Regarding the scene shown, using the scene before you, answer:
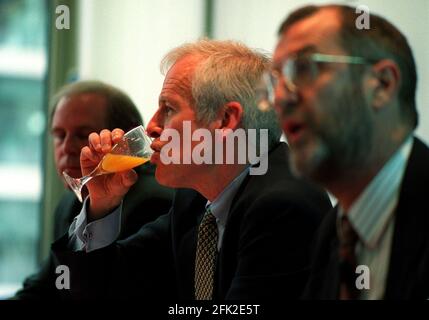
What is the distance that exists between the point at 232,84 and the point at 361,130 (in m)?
0.53

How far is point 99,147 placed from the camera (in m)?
1.67

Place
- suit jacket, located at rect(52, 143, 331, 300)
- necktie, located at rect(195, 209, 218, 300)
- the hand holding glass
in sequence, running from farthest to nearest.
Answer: the hand holding glass → necktie, located at rect(195, 209, 218, 300) → suit jacket, located at rect(52, 143, 331, 300)

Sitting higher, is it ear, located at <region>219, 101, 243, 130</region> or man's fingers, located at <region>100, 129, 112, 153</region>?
ear, located at <region>219, 101, 243, 130</region>

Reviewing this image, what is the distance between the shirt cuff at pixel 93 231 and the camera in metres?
1.66

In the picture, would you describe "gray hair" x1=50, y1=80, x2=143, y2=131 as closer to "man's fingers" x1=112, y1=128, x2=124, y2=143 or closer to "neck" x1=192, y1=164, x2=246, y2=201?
"man's fingers" x1=112, y1=128, x2=124, y2=143

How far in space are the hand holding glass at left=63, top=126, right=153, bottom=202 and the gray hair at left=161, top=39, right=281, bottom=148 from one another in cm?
15

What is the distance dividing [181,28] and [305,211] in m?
1.00

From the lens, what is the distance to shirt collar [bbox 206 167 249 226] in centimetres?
156

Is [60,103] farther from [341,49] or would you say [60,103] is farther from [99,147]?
[341,49]

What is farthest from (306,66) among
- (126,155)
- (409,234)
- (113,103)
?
(113,103)

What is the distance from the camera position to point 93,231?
168 centimetres

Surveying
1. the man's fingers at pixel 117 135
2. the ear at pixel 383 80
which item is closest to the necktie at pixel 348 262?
the ear at pixel 383 80

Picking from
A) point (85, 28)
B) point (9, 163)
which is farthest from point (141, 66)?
point (9, 163)

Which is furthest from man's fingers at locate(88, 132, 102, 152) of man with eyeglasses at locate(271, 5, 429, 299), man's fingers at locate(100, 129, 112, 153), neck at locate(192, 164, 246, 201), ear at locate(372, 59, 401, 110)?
ear at locate(372, 59, 401, 110)
